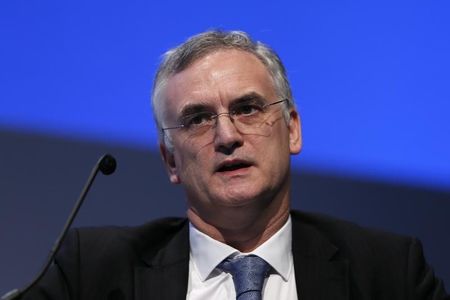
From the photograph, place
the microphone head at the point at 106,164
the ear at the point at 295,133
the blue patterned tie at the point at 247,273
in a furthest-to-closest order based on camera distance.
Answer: the ear at the point at 295,133
the blue patterned tie at the point at 247,273
the microphone head at the point at 106,164

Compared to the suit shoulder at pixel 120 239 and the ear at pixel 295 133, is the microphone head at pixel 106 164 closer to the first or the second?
the suit shoulder at pixel 120 239

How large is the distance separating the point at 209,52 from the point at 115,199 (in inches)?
22.5

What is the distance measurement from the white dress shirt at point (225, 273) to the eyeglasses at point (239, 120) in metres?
0.25

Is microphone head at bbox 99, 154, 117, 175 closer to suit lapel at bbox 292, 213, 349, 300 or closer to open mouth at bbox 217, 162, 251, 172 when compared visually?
open mouth at bbox 217, 162, 251, 172

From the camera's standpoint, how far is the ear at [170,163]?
Result: 2.10 m

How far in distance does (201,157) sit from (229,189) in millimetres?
101

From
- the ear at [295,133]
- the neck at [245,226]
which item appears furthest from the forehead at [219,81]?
the neck at [245,226]

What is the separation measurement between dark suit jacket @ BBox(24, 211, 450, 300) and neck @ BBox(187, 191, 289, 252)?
7cm

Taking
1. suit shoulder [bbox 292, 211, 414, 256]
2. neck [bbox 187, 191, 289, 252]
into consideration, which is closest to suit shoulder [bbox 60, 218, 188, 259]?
neck [bbox 187, 191, 289, 252]

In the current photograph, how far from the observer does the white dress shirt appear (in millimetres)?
1953

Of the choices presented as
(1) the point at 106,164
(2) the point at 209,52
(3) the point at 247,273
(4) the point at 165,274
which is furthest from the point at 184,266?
(2) the point at 209,52

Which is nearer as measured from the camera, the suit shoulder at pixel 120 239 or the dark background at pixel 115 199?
the suit shoulder at pixel 120 239

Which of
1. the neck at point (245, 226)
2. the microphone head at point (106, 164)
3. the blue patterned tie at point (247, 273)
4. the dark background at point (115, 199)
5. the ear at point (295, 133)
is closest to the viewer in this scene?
the microphone head at point (106, 164)

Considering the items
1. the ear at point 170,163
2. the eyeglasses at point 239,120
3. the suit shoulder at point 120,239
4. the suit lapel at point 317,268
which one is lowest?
the suit lapel at point 317,268
